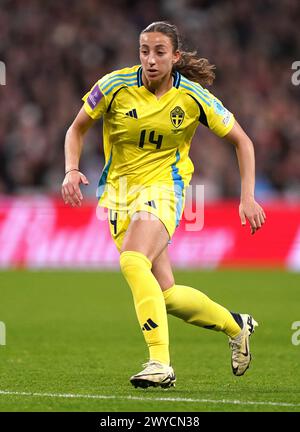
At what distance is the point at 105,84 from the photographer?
6.17 m

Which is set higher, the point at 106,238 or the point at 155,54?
the point at 106,238

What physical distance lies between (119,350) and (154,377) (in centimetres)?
276

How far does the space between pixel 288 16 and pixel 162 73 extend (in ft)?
52.5

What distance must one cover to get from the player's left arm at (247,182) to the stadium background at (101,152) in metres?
5.29


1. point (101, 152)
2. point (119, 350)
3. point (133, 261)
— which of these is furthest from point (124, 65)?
point (133, 261)

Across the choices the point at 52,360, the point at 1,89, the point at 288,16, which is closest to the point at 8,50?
the point at 1,89

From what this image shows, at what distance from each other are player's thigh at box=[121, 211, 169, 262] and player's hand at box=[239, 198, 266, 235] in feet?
1.52

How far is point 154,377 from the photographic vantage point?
5.67 meters

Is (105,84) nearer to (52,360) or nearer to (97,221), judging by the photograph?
(52,360)

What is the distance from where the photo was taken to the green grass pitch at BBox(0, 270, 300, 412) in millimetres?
5414

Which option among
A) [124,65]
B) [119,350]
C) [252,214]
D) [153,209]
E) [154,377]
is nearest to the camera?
[154,377]

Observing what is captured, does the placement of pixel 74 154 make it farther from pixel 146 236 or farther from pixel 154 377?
pixel 154 377

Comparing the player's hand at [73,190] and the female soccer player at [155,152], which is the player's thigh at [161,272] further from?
the player's hand at [73,190]

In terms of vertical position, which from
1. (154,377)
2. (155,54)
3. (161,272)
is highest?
(155,54)
